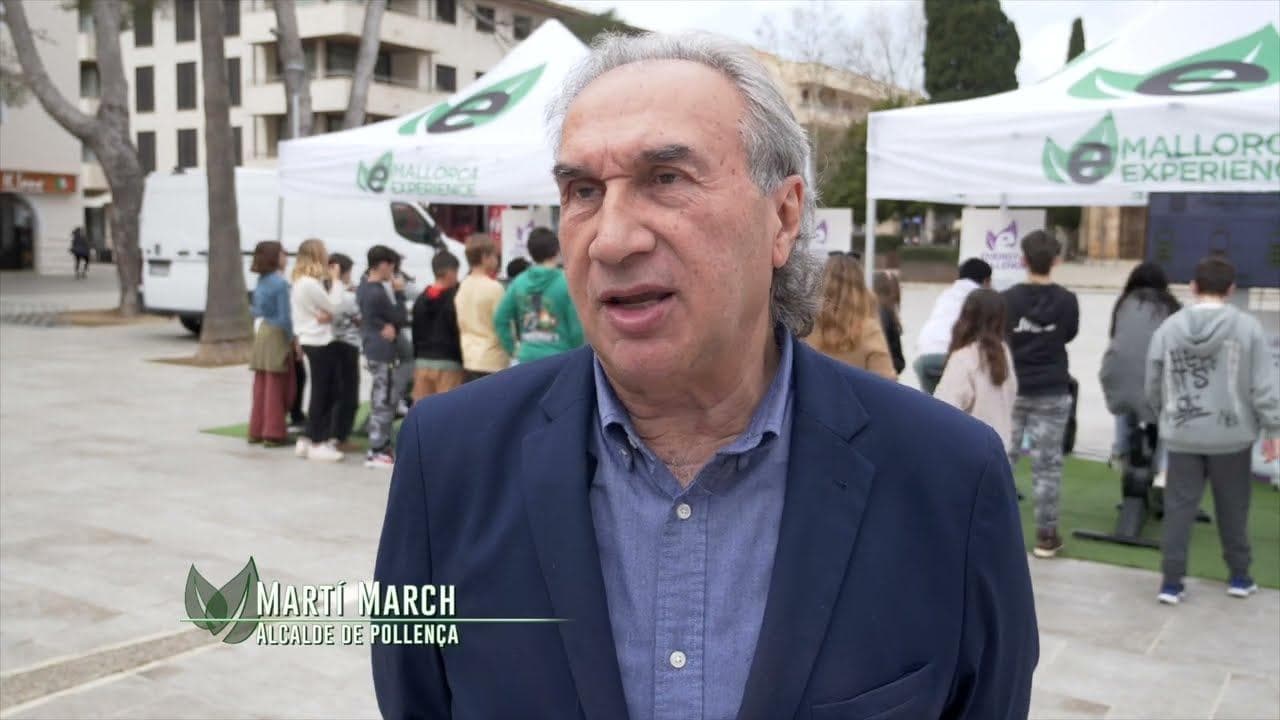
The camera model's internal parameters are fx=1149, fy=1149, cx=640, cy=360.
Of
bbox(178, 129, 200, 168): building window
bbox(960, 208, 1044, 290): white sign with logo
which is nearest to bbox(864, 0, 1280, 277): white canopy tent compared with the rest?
bbox(960, 208, 1044, 290): white sign with logo

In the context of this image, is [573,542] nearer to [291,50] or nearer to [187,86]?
[291,50]

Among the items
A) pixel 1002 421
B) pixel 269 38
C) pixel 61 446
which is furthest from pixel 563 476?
pixel 269 38

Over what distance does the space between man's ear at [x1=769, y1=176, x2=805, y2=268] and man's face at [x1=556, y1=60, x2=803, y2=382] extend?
0.26 ft

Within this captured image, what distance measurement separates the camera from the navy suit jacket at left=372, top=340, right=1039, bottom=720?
4.70 feet

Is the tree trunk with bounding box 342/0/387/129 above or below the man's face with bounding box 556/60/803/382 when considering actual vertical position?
above

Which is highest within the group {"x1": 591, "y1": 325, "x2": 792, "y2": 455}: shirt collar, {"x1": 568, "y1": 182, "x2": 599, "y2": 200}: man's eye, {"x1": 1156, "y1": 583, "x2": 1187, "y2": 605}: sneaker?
{"x1": 568, "y1": 182, "x2": 599, "y2": 200}: man's eye

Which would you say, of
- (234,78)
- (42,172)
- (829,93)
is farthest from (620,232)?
(234,78)

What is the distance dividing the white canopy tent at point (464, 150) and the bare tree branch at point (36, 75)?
10.4 m

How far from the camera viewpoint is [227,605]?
1.58 m

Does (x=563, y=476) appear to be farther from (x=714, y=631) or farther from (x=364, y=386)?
(x=364, y=386)

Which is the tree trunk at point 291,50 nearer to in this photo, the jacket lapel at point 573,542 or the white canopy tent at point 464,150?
the white canopy tent at point 464,150

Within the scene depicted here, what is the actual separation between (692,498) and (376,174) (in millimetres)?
8350

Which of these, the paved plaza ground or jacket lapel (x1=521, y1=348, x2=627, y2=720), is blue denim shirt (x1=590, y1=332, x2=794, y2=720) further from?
the paved plaza ground

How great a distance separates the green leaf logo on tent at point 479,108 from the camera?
30.3ft
